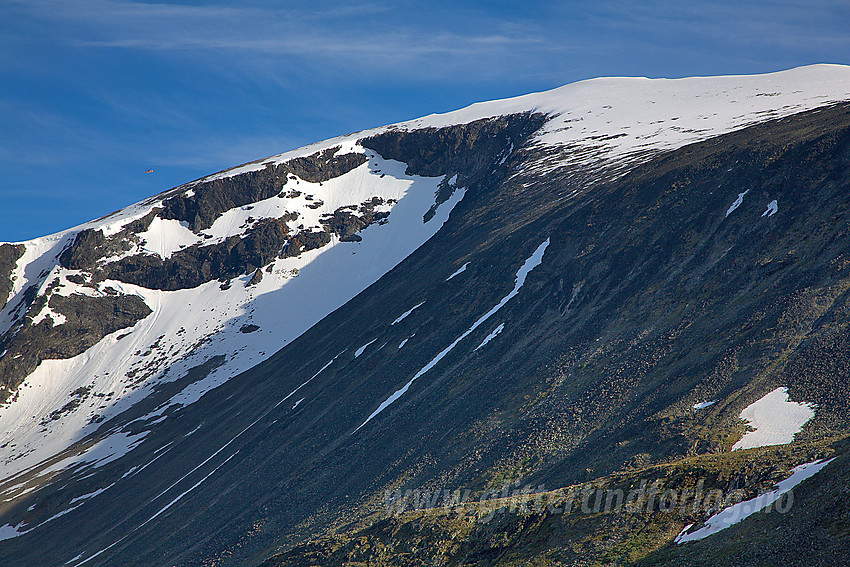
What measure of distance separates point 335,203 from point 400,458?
89.2 m

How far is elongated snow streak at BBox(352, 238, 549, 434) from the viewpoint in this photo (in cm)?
4944

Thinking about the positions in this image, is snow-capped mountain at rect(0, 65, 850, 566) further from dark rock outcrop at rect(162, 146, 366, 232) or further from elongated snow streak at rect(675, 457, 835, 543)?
elongated snow streak at rect(675, 457, 835, 543)

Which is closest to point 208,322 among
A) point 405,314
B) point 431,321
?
point 405,314

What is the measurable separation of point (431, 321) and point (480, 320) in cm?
665

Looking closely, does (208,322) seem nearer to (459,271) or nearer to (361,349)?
(361,349)

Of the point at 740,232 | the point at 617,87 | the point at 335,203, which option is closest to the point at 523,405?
the point at 740,232

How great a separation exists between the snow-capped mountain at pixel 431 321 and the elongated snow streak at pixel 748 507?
1584mm

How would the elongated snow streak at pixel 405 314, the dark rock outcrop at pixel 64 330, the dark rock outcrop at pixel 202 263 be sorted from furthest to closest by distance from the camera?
the dark rock outcrop at pixel 202 263, the dark rock outcrop at pixel 64 330, the elongated snow streak at pixel 405 314

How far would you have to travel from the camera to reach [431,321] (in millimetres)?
59219

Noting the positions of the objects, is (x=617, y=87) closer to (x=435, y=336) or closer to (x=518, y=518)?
(x=435, y=336)

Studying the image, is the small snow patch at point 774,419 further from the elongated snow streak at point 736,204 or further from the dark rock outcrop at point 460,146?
the dark rock outcrop at point 460,146

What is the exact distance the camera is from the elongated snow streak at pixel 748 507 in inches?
648

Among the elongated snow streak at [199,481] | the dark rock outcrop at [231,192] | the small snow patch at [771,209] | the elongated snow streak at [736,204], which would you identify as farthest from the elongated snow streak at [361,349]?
the dark rock outcrop at [231,192]

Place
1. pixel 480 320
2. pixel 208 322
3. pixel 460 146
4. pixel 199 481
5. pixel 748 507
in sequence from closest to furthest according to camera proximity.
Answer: pixel 748 507 → pixel 480 320 → pixel 199 481 → pixel 208 322 → pixel 460 146
